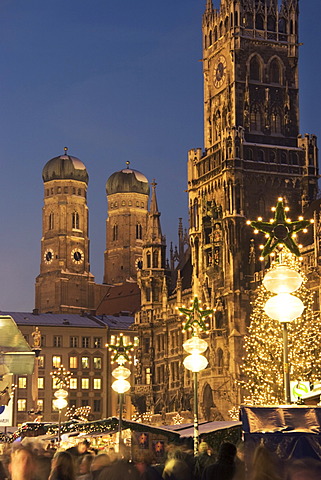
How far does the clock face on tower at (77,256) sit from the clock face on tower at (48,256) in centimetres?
378

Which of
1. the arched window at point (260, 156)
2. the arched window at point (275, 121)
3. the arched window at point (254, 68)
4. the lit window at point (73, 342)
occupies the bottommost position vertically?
the lit window at point (73, 342)

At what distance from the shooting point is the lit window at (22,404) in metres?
116

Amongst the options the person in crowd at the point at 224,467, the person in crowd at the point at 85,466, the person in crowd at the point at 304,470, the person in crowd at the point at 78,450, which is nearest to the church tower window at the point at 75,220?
the person in crowd at the point at 78,450

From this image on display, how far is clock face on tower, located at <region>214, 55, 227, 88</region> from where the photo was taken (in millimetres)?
94500

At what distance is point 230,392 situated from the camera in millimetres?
82375

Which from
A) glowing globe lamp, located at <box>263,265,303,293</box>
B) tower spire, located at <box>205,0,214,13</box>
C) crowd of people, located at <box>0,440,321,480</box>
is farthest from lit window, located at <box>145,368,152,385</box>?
crowd of people, located at <box>0,440,321,480</box>

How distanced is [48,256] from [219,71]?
280ft

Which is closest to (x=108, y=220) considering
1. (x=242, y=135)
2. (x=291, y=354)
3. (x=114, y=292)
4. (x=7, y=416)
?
(x=114, y=292)

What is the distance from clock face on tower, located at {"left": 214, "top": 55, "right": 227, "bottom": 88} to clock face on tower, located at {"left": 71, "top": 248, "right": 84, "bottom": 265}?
270ft

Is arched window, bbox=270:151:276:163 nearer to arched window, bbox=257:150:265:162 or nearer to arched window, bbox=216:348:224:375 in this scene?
arched window, bbox=257:150:265:162

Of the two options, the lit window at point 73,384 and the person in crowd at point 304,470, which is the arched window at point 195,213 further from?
the person in crowd at point 304,470

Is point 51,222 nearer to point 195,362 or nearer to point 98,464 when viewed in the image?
point 195,362

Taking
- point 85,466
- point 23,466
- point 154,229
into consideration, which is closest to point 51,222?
point 154,229

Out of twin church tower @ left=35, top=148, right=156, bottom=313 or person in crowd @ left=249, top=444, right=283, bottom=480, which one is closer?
person in crowd @ left=249, top=444, right=283, bottom=480
